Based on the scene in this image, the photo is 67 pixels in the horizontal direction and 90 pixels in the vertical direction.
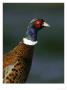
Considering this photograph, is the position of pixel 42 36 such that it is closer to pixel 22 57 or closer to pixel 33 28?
pixel 33 28

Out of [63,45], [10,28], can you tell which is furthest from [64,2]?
[10,28]

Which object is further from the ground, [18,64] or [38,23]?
[38,23]

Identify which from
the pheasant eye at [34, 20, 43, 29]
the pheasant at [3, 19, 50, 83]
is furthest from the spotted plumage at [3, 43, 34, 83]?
the pheasant eye at [34, 20, 43, 29]

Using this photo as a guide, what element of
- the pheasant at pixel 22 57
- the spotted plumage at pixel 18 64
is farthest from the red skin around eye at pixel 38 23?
the spotted plumage at pixel 18 64

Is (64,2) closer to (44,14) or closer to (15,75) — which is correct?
(44,14)

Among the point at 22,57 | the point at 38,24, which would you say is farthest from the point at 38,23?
the point at 22,57
